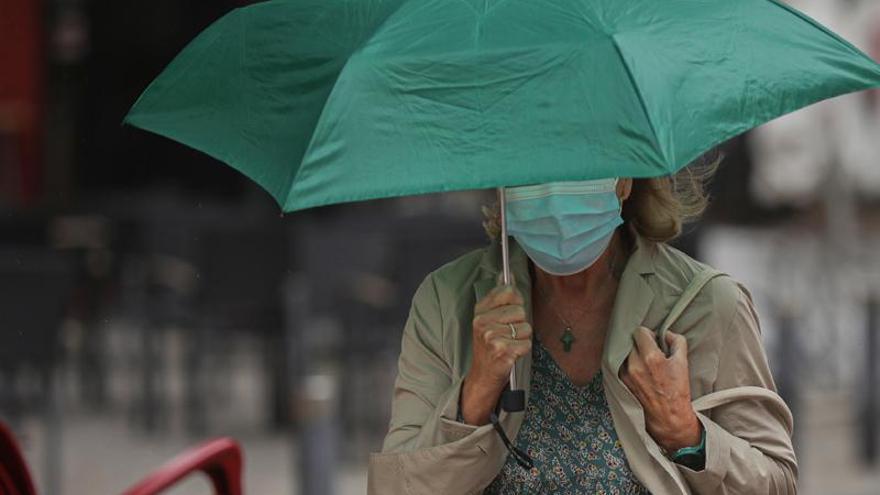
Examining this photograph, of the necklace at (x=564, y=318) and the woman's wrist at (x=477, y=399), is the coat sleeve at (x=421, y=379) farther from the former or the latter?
the necklace at (x=564, y=318)

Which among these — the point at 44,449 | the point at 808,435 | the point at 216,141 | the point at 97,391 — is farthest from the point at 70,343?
the point at 216,141

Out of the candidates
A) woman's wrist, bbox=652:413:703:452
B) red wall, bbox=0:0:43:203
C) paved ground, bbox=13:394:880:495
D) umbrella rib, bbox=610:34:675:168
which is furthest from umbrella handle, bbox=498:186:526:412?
red wall, bbox=0:0:43:203

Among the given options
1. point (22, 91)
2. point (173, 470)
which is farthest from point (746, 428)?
point (22, 91)

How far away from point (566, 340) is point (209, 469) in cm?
109

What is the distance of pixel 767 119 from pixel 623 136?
0.28 meters

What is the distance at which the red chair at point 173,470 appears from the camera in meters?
3.29

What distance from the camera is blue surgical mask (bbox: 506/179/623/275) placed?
9.57 ft

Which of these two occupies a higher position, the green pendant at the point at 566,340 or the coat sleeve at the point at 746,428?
the green pendant at the point at 566,340

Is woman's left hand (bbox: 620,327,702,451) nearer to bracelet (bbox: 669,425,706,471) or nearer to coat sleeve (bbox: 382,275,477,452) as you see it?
bracelet (bbox: 669,425,706,471)

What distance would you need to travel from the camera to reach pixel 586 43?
270cm

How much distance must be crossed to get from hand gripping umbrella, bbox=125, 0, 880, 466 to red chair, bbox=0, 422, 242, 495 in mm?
753

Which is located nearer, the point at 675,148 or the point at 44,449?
the point at 675,148

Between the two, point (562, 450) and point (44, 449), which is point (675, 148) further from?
point (44, 449)

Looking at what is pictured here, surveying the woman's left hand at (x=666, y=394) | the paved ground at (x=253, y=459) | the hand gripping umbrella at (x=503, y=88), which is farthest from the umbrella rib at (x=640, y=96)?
the paved ground at (x=253, y=459)
